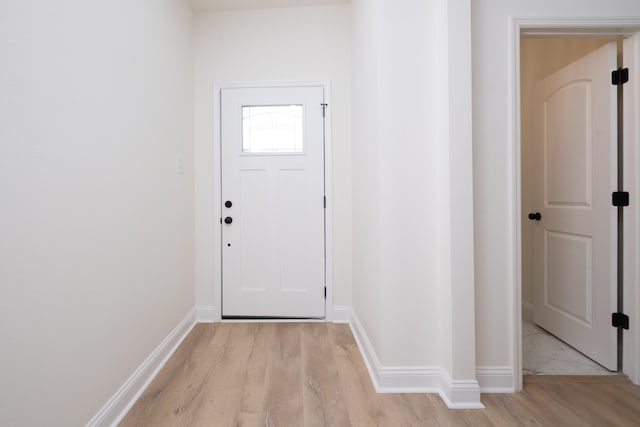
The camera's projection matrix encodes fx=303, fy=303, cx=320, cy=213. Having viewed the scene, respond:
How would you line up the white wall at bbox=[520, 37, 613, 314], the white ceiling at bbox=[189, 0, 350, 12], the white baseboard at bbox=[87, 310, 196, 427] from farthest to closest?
the white ceiling at bbox=[189, 0, 350, 12], the white wall at bbox=[520, 37, 613, 314], the white baseboard at bbox=[87, 310, 196, 427]

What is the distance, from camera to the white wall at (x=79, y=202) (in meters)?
1.02

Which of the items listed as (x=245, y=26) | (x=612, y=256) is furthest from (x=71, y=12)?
(x=612, y=256)

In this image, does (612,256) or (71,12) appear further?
(612,256)

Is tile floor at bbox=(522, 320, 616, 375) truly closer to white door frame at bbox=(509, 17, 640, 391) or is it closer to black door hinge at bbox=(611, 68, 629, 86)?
white door frame at bbox=(509, 17, 640, 391)

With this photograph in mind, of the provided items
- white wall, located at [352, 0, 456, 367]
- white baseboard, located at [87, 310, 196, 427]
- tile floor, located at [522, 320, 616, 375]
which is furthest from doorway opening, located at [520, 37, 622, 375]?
white baseboard, located at [87, 310, 196, 427]

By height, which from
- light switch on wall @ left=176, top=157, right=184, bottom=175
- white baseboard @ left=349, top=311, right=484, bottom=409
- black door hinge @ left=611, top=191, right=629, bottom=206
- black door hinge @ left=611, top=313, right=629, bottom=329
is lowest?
white baseboard @ left=349, top=311, right=484, bottom=409

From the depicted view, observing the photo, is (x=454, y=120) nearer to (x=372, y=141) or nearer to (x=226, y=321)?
(x=372, y=141)

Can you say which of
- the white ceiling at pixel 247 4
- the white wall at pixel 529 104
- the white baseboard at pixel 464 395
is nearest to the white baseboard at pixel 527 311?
the white wall at pixel 529 104

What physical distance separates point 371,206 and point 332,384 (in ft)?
3.63

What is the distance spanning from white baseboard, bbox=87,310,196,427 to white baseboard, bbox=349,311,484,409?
135 cm

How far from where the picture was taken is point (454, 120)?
163 centimetres

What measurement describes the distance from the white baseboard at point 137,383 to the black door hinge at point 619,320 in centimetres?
288

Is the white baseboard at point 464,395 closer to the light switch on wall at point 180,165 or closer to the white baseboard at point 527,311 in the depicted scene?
the white baseboard at point 527,311

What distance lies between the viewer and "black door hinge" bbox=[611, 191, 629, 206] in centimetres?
182
